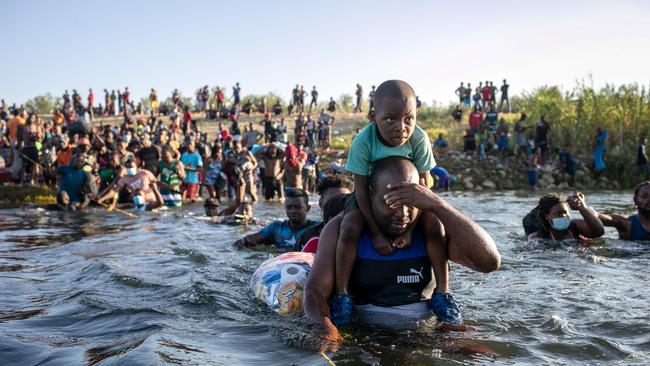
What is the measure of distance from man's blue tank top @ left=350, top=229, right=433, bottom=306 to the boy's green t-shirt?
453 millimetres

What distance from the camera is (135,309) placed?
18.1ft

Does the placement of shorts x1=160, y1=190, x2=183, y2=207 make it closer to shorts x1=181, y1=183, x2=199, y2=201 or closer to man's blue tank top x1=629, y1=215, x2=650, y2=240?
shorts x1=181, y1=183, x2=199, y2=201

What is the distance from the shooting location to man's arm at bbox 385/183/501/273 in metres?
3.83

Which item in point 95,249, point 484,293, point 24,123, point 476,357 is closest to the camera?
point 476,357

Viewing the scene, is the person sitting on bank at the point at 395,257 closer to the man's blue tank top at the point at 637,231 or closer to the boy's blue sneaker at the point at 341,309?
the boy's blue sneaker at the point at 341,309

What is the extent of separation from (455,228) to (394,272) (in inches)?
21.7

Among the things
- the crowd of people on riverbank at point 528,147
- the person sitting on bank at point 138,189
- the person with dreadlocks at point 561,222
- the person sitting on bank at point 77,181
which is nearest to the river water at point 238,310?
the person with dreadlocks at point 561,222

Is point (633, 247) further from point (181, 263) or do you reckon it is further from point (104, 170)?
point (104, 170)

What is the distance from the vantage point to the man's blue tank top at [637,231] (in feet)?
28.5

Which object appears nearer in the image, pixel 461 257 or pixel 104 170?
pixel 461 257

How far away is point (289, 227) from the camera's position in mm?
7969

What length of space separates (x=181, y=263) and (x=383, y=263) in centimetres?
444

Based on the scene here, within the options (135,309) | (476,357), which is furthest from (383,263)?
(135,309)

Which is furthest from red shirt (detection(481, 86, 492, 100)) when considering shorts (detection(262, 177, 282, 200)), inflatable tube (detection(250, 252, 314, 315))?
inflatable tube (detection(250, 252, 314, 315))
